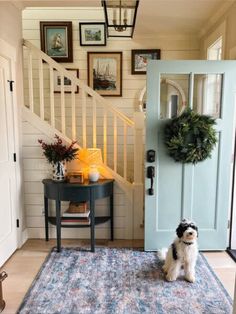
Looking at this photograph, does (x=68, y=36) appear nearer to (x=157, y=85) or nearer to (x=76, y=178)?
(x=157, y=85)

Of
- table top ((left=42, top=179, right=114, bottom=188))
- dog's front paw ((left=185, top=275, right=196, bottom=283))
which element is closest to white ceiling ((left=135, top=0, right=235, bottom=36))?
table top ((left=42, top=179, right=114, bottom=188))

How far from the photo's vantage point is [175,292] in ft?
6.90

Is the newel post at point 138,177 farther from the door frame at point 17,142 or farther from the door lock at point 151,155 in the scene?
the door frame at point 17,142

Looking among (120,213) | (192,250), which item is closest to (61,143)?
(120,213)

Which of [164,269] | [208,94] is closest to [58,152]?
[164,269]

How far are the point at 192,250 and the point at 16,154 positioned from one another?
6.82ft

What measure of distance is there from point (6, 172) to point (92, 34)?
8.52ft

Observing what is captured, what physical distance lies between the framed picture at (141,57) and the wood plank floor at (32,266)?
8.62 feet

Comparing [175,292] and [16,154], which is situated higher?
[16,154]

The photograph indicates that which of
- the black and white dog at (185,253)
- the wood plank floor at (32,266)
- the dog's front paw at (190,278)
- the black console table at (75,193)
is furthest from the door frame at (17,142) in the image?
the dog's front paw at (190,278)

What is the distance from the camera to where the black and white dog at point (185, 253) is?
220 centimetres

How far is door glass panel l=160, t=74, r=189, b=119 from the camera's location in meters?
2.62

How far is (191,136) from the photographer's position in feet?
8.43

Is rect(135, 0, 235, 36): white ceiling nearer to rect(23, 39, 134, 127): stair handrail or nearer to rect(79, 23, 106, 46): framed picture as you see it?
rect(79, 23, 106, 46): framed picture
